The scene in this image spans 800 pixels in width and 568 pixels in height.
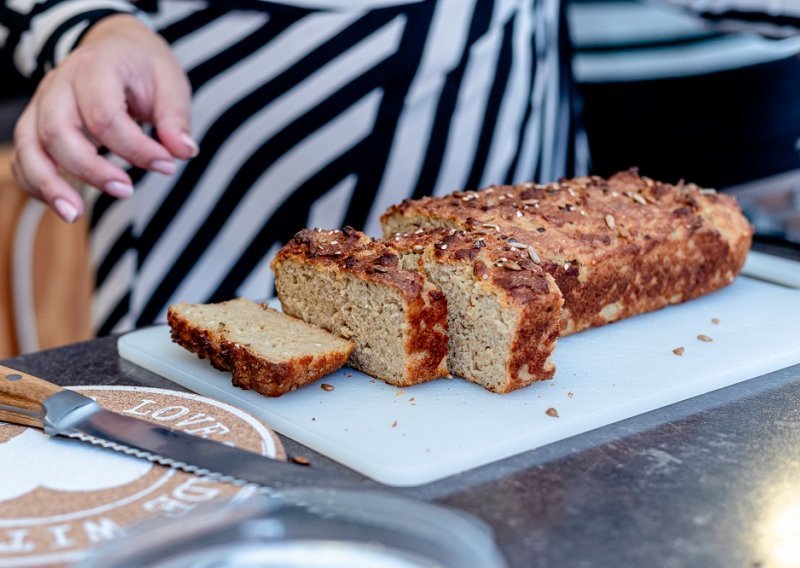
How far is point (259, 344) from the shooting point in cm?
191

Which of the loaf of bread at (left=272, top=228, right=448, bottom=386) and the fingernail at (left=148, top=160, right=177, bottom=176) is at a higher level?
the fingernail at (left=148, top=160, right=177, bottom=176)

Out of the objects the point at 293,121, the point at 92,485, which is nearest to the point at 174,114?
the point at 293,121

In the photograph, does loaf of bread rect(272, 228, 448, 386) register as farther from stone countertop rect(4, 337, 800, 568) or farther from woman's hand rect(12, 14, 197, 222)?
woman's hand rect(12, 14, 197, 222)

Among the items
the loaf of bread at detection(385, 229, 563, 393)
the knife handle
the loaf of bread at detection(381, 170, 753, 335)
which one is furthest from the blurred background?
the knife handle

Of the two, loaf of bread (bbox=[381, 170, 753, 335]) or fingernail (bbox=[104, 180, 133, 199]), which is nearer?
loaf of bread (bbox=[381, 170, 753, 335])

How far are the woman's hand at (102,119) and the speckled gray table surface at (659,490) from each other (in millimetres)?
1038

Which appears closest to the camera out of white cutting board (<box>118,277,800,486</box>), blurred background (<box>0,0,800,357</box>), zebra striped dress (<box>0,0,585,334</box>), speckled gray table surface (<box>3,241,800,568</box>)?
speckled gray table surface (<box>3,241,800,568</box>)

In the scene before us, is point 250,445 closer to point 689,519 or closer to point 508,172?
point 689,519

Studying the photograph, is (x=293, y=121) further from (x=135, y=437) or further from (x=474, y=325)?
(x=135, y=437)

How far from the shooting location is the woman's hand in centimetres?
237

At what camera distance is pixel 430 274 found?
1.95 metres

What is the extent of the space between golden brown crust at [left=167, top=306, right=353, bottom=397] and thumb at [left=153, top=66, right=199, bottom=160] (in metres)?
0.59

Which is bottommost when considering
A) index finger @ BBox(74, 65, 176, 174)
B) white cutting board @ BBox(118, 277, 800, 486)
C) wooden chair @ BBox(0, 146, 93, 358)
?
wooden chair @ BBox(0, 146, 93, 358)

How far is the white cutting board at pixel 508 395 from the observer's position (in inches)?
62.9
